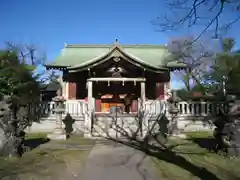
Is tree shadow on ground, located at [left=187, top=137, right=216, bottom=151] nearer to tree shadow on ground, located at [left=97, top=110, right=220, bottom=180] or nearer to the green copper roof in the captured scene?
tree shadow on ground, located at [left=97, top=110, right=220, bottom=180]

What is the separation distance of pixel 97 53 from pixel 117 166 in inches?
611

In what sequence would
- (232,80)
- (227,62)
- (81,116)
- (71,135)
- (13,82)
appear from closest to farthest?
1. (71,135)
2. (81,116)
3. (13,82)
4. (232,80)
5. (227,62)

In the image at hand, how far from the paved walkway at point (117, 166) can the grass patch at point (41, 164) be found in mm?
498

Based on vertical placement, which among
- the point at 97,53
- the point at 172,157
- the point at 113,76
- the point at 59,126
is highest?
the point at 97,53

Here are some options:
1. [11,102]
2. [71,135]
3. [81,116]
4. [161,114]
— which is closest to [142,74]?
[161,114]

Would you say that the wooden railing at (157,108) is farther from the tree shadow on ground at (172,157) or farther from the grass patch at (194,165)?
the grass patch at (194,165)

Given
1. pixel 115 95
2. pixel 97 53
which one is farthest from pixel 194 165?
pixel 97 53

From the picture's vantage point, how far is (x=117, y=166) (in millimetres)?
7379

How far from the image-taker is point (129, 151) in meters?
9.59

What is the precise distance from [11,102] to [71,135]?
19.3 ft

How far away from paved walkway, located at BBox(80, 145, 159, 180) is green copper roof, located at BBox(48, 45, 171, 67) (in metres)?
10.6

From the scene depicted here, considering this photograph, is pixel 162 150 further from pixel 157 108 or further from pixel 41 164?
pixel 157 108

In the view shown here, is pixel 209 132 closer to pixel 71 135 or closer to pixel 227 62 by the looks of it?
pixel 71 135

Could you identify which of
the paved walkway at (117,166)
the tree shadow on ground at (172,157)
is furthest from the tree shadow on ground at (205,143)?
the paved walkway at (117,166)
